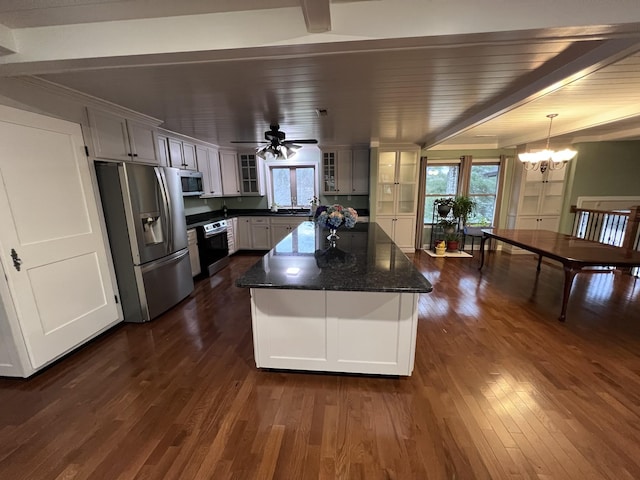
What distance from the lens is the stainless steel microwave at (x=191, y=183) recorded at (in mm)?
4090

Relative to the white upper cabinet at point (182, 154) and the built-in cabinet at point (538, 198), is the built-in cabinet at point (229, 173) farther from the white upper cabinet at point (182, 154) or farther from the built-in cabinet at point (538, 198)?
the built-in cabinet at point (538, 198)

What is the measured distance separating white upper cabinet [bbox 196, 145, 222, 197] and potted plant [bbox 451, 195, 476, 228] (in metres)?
4.79

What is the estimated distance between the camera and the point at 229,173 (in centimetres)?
554

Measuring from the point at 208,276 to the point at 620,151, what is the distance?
7.66 m

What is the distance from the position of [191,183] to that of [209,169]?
78 centimetres

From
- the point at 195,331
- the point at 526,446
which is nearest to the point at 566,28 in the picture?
the point at 526,446

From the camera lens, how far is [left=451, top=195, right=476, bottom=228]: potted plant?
17.8 ft

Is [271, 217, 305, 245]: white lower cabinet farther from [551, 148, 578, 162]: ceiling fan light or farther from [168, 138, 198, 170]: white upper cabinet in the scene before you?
[551, 148, 578, 162]: ceiling fan light

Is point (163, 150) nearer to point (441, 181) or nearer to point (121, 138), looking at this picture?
Result: point (121, 138)

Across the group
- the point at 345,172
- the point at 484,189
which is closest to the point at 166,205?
the point at 345,172

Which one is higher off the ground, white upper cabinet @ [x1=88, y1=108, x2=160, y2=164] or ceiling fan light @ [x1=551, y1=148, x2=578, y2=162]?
white upper cabinet @ [x1=88, y1=108, x2=160, y2=164]

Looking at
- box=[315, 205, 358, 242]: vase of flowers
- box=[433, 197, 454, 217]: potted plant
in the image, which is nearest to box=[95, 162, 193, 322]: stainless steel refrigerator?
box=[315, 205, 358, 242]: vase of flowers

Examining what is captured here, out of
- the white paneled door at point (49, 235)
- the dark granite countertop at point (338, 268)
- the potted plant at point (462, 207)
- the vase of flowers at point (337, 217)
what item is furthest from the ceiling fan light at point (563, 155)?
the white paneled door at point (49, 235)

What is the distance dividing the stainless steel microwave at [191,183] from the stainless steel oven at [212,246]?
1.85ft
